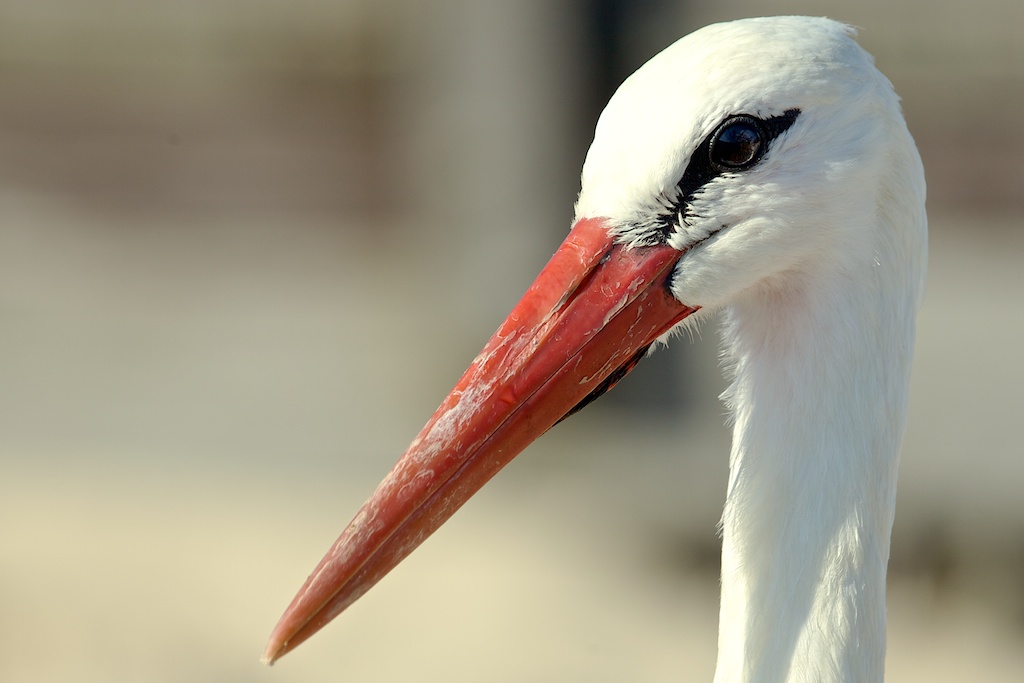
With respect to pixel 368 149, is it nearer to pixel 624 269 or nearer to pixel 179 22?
pixel 179 22

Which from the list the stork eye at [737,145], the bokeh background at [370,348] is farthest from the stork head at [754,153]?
the bokeh background at [370,348]

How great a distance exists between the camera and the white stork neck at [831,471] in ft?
5.31

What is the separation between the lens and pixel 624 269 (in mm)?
1669

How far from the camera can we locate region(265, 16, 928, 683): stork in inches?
62.6

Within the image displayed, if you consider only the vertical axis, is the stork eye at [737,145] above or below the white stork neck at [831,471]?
above

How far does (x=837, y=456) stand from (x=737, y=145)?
1.53 ft

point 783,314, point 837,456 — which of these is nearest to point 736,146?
point 783,314

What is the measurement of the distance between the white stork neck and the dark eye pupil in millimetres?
197

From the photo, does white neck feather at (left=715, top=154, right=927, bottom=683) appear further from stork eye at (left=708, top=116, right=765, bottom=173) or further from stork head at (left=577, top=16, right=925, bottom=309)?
stork eye at (left=708, top=116, right=765, bottom=173)

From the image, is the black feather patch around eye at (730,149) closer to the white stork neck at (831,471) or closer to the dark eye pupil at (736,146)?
the dark eye pupil at (736,146)

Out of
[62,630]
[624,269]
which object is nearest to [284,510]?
[62,630]

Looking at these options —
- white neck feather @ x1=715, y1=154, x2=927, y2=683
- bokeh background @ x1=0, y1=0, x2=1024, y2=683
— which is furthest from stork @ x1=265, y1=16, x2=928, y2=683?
bokeh background @ x1=0, y1=0, x2=1024, y2=683

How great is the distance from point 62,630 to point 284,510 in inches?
37.8

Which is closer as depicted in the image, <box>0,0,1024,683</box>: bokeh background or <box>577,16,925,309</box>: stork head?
<box>577,16,925,309</box>: stork head
